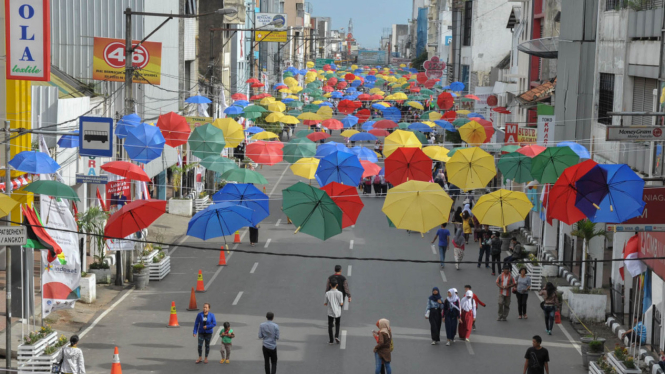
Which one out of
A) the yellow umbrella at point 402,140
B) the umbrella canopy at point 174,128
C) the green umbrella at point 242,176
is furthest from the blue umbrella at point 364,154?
the umbrella canopy at point 174,128

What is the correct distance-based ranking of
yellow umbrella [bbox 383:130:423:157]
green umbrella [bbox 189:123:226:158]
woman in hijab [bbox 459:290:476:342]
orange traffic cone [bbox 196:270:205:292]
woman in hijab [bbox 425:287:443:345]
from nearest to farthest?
woman in hijab [bbox 425:287:443:345]
woman in hijab [bbox 459:290:476:342]
orange traffic cone [bbox 196:270:205:292]
green umbrella [bbox 189:123:226:158]
yellow umbrella [bbox 383:130:423:157]

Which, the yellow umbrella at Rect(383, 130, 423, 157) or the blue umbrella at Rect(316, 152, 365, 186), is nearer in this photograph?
the blue umbrella at Rect(316, 152, 365, 186)

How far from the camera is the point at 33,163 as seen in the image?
18.1 meters

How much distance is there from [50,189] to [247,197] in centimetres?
436

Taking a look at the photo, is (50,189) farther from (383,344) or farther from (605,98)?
(605,98)

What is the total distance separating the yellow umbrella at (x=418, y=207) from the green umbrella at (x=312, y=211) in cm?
110

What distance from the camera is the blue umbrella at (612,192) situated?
14.8m

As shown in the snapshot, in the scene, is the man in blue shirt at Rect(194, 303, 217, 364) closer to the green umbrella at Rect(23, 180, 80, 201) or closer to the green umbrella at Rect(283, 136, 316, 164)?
the green umbrella at Rect(23, 180, 80, 201)

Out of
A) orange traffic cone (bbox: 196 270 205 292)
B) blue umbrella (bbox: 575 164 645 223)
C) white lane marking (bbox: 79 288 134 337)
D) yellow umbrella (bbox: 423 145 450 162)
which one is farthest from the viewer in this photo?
yellow umbrella (bbox: 423 145 450 162)

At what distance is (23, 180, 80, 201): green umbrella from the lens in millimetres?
17312

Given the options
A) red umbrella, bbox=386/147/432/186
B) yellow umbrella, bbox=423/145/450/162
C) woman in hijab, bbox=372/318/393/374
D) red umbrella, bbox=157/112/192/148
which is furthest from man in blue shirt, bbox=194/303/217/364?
yellow umbrella, bbox=423/145/450/162

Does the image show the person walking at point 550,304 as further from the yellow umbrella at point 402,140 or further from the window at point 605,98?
the yellow umbrella at point 402,140

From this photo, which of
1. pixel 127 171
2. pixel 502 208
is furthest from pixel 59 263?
pixel 502 208

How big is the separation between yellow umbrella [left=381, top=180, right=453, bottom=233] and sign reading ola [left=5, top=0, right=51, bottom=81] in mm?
8073
